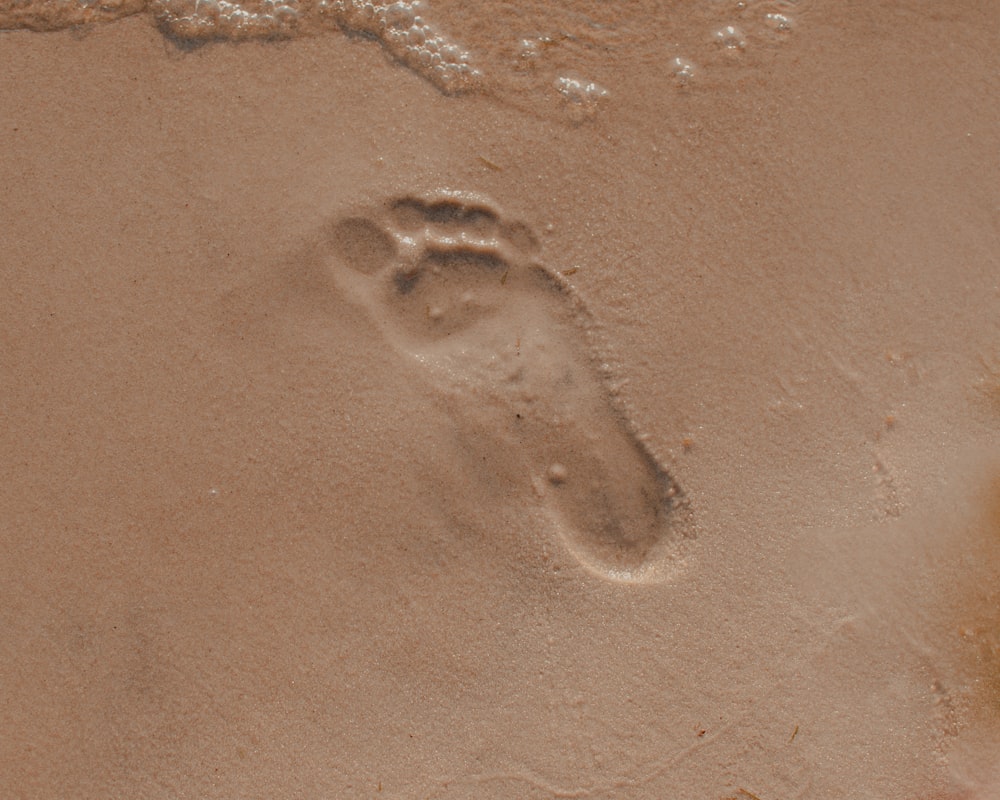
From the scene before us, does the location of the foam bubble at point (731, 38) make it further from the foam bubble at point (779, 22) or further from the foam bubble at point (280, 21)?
the foam bubble at point (280, 21)

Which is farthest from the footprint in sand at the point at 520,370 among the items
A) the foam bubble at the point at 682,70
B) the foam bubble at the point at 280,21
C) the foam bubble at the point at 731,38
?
the foam bubble at the point at 731,38

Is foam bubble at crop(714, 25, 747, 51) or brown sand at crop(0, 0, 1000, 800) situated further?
foam bubble at crop(714, 25, 747, 51)

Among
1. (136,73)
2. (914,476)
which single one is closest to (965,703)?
(914,476)

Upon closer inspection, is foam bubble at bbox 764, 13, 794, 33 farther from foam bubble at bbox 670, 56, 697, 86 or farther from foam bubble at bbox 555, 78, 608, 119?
foam bubble at bbox 555, 78, 608, 119

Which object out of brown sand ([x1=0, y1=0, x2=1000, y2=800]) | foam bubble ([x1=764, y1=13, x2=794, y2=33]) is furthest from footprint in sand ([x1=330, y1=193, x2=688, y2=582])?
foam bubble ([x1=764, y1=13, x2=794, y2=33])

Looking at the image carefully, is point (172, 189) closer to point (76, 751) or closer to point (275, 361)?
point (275, 361)

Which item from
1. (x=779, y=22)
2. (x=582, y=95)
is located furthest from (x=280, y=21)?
(x=779, y=22)
